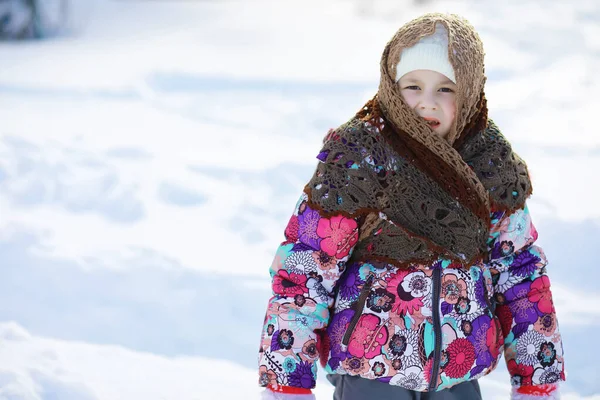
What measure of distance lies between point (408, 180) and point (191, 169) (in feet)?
9.67

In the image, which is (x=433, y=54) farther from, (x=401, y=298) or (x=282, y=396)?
(x=282, y=396)

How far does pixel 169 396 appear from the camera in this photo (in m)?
2.51

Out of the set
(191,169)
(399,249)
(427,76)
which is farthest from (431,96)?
(191,169)

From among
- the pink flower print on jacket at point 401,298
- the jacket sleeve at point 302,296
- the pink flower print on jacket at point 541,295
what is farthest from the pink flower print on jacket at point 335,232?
the pink flower print on jacket at point 541,295

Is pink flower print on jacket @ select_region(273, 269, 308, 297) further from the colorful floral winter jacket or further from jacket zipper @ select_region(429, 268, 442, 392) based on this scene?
jacket zipper @ select_region(429, 268, 442, 392)

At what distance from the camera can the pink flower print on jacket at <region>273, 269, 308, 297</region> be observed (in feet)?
5.33

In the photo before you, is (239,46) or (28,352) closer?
(28,352)

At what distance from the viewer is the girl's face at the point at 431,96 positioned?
163 centimetres

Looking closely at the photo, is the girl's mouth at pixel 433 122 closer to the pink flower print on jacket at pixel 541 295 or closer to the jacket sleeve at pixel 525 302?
the jacket sleeve at pixel 525 302

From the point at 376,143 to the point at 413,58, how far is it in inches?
7.4

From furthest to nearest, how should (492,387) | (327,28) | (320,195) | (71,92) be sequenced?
(327,28)
(71,92)
(492,387)
(320,195)

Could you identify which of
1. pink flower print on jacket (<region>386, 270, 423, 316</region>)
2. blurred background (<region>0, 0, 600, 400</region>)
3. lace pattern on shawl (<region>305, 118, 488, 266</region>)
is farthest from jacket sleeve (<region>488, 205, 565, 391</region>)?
blurred background (<region>0, 0, 600, 400</region>)

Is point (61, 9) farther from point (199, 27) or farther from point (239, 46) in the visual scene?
point (239, 46)

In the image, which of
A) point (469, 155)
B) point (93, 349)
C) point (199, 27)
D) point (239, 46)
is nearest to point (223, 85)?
point (239, 46)
